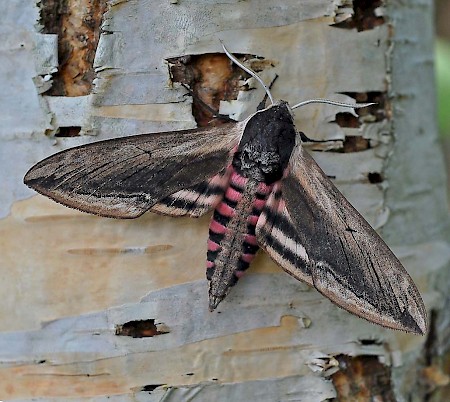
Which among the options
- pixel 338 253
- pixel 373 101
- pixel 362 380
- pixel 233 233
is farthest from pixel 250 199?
pixel 362 380

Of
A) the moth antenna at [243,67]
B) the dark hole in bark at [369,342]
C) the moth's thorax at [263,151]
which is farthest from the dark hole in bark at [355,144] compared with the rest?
the dark hole in bark at [369,342]

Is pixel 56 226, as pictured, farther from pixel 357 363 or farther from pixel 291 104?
pixel 357 363

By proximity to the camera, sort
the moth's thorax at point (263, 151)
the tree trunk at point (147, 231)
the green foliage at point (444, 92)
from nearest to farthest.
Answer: the tree trunk at point (147, 231) < the moth's thorax at point (263, 151) < the green foliage at point (444, 92)

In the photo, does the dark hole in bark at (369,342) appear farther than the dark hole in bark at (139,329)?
Yes

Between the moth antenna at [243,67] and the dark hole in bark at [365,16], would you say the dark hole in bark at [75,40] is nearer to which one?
the moth antenna at [243,67]

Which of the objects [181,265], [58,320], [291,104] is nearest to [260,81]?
[291,104]

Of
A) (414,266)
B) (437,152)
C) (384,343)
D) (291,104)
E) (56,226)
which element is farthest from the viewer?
(437,152)

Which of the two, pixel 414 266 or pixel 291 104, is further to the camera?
pixel 414 266
